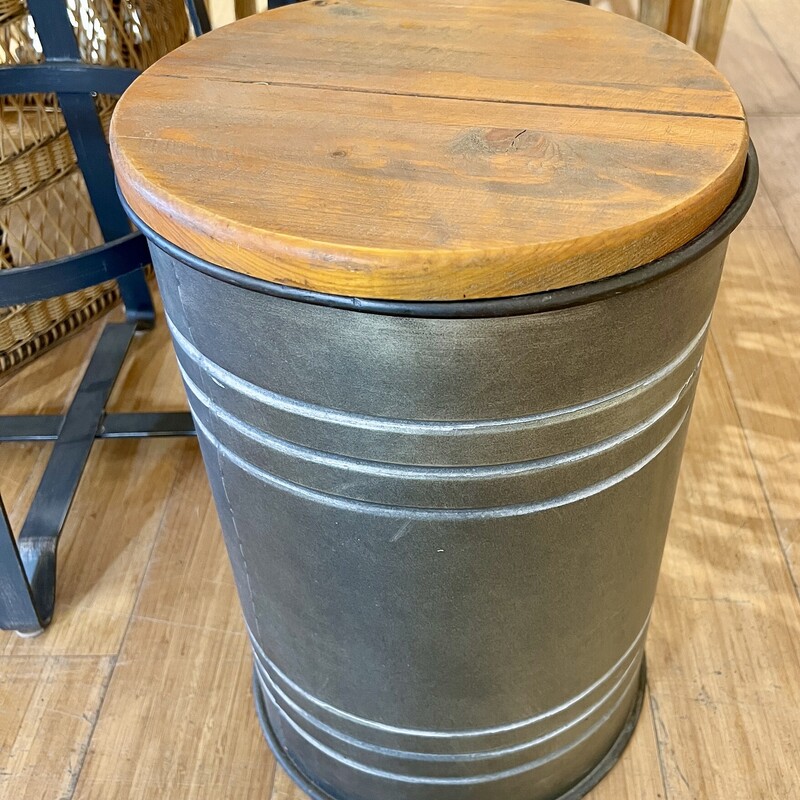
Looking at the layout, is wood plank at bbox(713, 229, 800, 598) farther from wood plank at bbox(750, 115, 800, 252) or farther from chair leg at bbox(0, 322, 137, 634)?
chair leg at bbox(0, 322, 137, 634)

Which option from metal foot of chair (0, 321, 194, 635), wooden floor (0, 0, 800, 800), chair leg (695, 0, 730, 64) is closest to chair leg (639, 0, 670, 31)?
chair leg (695, 0, 730, 64)

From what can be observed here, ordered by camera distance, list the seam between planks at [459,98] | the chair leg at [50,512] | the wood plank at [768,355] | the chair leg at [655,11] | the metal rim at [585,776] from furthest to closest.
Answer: the chair leg at [655,11]
the wood plank at [768,355]
the chair leg at [50,512]
the metal rim at [585,776]
the seam between planks at [459,98]

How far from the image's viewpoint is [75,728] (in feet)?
4.01

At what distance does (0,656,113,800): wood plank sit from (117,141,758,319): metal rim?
845 millimetres

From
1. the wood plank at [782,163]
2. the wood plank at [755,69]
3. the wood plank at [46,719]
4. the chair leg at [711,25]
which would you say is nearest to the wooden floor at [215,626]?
the wood plank at [46,719]

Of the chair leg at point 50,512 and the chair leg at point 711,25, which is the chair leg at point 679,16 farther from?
the chair leg at point 50,512

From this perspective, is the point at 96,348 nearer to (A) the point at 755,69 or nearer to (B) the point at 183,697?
(B) the point at 183,697

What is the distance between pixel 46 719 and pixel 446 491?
0.84m

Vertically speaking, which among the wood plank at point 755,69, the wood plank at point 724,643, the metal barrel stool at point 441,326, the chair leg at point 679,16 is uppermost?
the metal barrel stool at point 441,326

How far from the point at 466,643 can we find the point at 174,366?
3.98ft

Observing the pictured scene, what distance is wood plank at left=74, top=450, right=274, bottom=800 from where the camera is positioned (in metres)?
1.16

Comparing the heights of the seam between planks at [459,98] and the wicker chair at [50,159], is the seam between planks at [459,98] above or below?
above

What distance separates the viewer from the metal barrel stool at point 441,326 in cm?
62

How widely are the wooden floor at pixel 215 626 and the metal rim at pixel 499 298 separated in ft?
2.59
